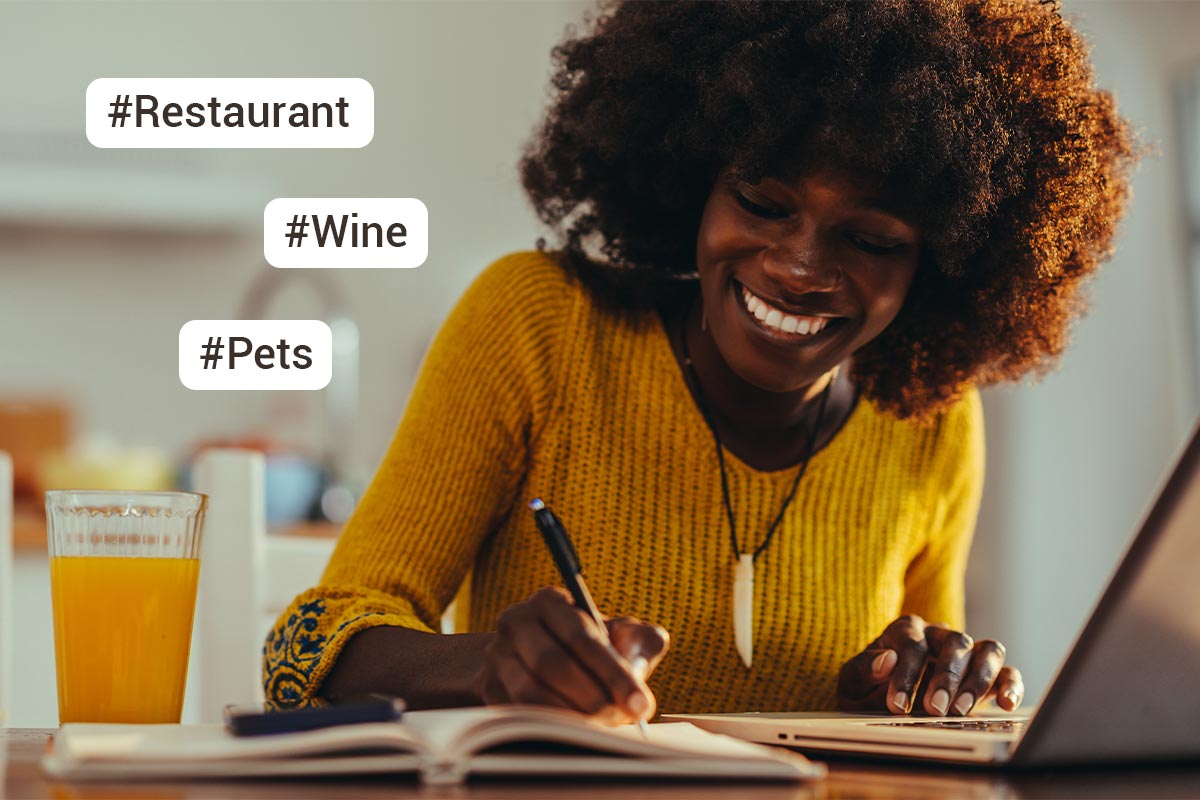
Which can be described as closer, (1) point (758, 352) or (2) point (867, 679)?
(2) point (867, 679)

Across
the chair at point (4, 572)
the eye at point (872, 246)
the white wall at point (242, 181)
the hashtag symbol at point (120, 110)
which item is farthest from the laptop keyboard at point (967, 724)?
the white wall at point (242, 181)

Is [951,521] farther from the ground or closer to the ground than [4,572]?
farther from the ground

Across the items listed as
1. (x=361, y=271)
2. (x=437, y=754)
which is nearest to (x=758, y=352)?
(x=437, y=754)

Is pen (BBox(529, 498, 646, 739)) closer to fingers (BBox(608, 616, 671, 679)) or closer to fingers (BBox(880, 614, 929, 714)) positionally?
fingers (BBox(608, 616, 671, 679))

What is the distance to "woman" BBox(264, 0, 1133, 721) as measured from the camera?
1.12 metres

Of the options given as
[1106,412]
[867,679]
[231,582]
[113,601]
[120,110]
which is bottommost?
[231,582]

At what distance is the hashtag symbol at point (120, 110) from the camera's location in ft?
5.68

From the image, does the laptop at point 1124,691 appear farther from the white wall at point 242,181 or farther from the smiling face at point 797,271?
the white wall at point 242,181

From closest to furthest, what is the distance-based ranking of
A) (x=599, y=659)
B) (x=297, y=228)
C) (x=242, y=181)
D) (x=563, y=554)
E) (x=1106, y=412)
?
1. (x=599, y=659)
2. (x=563, y=554)
3. (x=297, y=228)
4. (x=1106, y=412)
5. (x=242, y=181)

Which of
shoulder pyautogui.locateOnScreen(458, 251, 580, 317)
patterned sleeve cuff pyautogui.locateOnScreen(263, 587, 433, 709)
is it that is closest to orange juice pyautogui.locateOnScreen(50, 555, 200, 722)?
patterned sleeve cuff pyautogui.locateOnScreen(263, 587, 433, 709)

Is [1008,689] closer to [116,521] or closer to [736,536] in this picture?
[736,536]

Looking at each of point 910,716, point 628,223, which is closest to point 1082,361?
point 628,223

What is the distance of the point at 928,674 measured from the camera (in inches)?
41.7

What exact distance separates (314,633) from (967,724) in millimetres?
475
